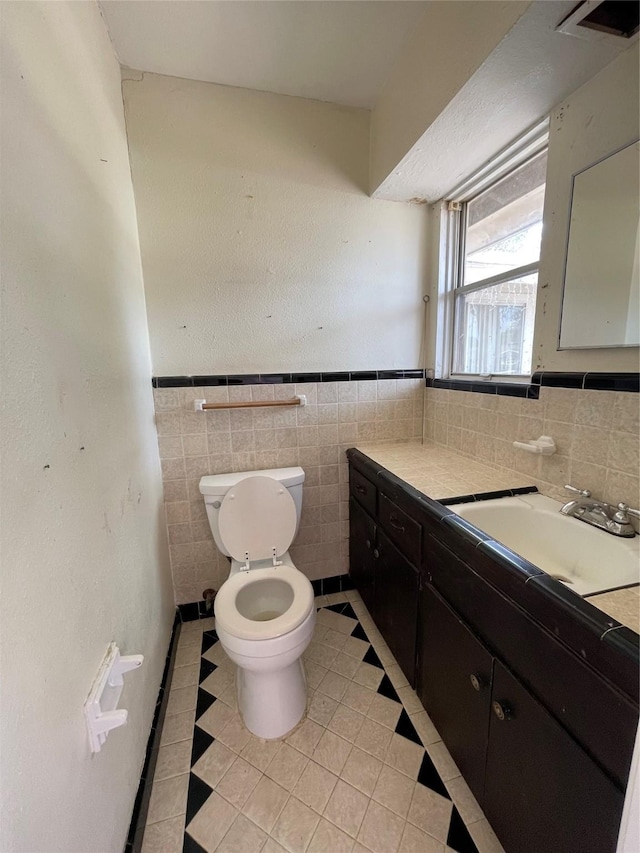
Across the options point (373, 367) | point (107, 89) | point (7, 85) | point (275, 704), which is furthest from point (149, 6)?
point (275, 704)

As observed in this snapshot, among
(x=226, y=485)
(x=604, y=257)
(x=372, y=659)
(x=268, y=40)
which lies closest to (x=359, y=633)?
(x=372, y=659)

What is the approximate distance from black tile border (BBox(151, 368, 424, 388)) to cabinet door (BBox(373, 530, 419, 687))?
81 cm

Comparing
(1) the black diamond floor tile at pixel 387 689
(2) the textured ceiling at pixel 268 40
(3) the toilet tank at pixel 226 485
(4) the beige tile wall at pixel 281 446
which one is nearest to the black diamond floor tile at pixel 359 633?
(1) the black diamond floor tile at pixel 387 689

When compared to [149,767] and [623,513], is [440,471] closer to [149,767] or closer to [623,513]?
[623,513]

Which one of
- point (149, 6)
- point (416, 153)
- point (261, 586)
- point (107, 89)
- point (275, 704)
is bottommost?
point (275, 704)

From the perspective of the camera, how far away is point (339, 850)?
3.00 feet

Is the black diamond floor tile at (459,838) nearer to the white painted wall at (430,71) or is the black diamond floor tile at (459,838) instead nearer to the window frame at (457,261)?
the window frame at (457,261)

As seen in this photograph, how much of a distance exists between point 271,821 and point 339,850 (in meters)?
0.21

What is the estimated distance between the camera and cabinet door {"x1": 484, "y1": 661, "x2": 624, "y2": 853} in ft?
1.93

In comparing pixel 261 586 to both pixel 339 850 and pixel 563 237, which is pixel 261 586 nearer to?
pixel 339 850

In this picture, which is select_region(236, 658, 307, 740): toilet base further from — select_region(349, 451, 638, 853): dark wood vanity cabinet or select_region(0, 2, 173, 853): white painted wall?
select_region(349, 451, 638, 853): dark wood vanity cabinet

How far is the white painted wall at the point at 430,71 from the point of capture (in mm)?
934

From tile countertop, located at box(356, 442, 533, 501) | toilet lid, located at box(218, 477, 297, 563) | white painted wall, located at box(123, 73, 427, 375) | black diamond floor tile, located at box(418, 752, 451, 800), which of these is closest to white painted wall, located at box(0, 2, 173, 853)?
white painted wall, located at box(123, 73, 427, 375)

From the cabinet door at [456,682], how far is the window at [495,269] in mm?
1015
